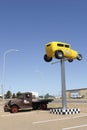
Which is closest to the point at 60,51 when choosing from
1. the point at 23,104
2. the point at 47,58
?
the point at 47,58

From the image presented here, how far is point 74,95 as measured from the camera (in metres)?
140

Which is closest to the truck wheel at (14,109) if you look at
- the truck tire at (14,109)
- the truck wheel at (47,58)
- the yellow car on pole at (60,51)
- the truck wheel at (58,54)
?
the truck tire at (14,109)

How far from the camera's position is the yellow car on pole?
25000 mm

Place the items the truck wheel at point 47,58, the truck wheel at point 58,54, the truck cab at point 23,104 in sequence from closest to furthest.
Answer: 1. the truck wheel at point 58,54
2. the truck wheel at point 47,58
3. the truck cab at point 23,104

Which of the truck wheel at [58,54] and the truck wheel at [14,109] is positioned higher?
the truck wheel at [58,54]

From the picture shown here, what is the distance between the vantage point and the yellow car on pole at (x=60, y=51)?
25.0 metres

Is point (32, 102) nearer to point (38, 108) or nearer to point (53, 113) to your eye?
point (38, 108)

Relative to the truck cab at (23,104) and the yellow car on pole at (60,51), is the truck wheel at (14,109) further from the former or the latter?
the yellow car on pole at (60,51)

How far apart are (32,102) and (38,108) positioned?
1.11 meters

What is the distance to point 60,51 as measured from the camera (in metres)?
25.1

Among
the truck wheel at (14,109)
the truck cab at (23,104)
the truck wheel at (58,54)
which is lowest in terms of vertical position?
the truck wheel at (14,109)

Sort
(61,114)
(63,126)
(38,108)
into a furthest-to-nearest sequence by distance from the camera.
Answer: (38,108) < (61,114) < (63,126)

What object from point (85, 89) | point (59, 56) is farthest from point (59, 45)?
point (85, 89)

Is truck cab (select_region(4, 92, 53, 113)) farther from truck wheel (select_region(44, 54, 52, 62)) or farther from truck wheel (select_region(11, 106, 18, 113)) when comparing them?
truck wheel (select_region(44, 54, 52, 62))
